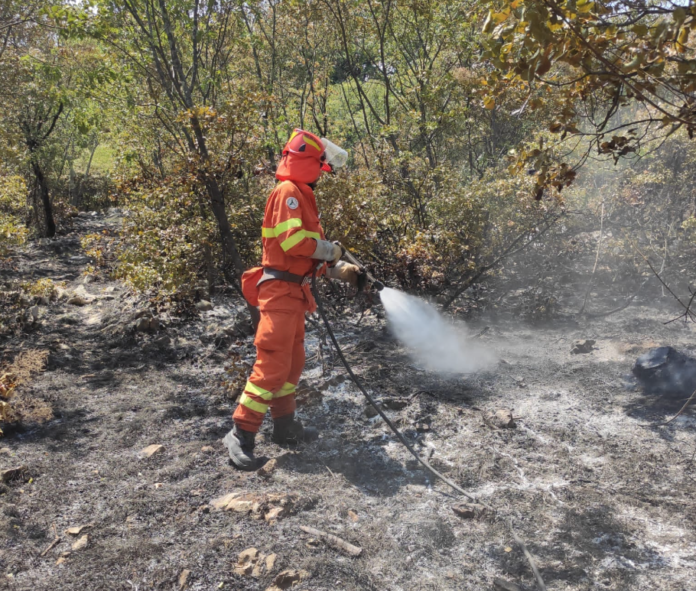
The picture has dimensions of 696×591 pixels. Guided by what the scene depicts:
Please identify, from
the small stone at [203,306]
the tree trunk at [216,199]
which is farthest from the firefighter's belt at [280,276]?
the small stone at [203,306]

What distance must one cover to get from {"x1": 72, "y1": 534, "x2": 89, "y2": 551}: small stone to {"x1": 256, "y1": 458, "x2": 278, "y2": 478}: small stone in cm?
96

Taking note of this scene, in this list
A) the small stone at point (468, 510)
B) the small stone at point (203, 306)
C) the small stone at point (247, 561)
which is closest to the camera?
the small stone at point (247, 561)

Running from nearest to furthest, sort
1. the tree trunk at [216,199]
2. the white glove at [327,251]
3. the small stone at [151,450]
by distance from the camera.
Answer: the white glove at [327,251] < the small stone at [151,450] < the tree trunk at [216,199]

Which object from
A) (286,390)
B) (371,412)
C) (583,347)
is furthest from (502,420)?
(583,347)

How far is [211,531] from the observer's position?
2.64 m

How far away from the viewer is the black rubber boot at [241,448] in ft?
10.7

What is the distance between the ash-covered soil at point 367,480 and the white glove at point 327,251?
4.11ft

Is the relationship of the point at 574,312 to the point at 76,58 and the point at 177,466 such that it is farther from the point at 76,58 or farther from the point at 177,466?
the point at 76,58

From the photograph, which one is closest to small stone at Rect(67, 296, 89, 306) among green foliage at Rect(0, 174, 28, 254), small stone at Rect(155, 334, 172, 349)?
green foliage at Rect(0, 174, 28, 254)

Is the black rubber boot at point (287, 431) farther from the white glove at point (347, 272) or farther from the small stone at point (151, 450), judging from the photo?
the white glove at point (347, 272)

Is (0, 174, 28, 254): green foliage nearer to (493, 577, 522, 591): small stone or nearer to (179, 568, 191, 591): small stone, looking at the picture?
(179, 568, 191, 591): small stone

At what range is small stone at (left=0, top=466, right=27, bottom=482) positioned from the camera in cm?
308

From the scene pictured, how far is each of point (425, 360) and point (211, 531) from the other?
2847 mm

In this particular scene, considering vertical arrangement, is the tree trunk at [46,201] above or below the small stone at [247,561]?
above
